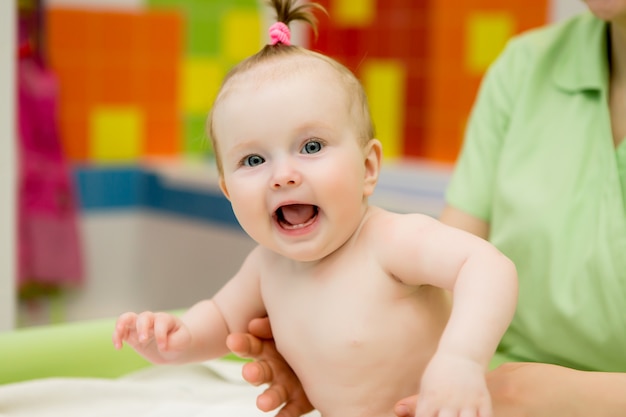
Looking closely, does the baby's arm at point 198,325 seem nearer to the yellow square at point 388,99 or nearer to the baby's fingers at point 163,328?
the baby's fingers at point 163,328

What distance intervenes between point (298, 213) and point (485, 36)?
2.02 metres

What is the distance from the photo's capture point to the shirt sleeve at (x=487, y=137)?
1.27 metres

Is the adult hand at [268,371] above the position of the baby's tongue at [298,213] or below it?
below

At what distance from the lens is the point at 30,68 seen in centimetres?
252

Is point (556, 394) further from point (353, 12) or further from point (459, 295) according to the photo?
point (353, 12)

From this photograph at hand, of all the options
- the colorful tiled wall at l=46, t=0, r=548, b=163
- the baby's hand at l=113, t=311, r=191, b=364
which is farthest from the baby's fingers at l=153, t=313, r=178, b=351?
the colorful tiled wall at l=46, t=0, r=548, b=163

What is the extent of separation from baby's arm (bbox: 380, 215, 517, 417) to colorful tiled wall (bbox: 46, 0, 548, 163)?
1.78 metres

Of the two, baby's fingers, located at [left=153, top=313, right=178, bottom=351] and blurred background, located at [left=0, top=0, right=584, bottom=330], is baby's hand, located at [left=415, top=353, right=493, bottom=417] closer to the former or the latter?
baby's fingers, located at [left=153, top=313, right=178, bottom=351]

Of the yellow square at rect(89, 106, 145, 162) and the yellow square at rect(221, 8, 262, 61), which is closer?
the yellow square at rect(89, 106, 145, 162)

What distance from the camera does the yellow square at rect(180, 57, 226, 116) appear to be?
3.00 meters

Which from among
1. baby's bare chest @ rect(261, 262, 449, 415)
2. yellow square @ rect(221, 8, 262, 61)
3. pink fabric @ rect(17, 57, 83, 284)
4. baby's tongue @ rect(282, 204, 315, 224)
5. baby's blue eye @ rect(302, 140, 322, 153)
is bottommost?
pink fabric @ rect(17, 57, 83, 284)

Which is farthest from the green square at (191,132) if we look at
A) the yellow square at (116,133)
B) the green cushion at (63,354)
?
the green cushion at (63,354)

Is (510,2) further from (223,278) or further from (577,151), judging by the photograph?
(577,151)

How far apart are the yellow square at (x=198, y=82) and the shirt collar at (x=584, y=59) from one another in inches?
72.6
